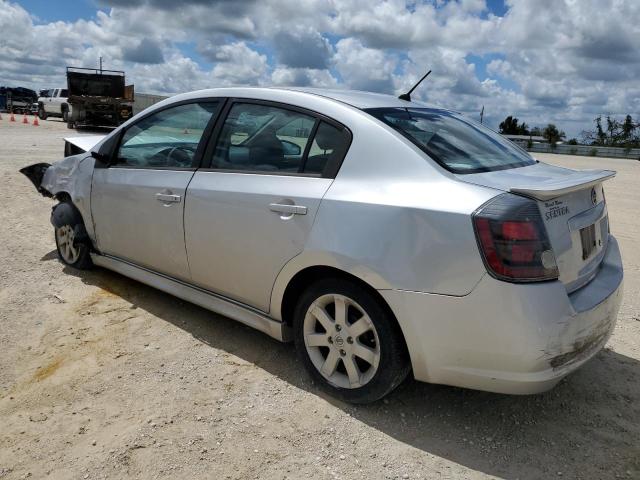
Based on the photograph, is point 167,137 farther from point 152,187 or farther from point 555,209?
point 555,209

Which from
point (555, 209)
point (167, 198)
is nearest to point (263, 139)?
point (167, 198)

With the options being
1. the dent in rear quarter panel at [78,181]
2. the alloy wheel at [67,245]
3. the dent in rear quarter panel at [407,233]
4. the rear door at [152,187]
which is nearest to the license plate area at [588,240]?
the dent in rear quarter panel at [407,233]

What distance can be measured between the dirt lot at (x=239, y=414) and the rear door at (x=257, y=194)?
0.52 m

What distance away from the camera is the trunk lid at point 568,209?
2471 millimetres

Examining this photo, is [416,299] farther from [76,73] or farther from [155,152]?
[76,73]

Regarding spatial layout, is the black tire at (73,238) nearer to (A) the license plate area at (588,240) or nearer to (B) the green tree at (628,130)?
(A) the license plate area at (588,240)

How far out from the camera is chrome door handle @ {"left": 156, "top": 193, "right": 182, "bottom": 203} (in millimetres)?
3572

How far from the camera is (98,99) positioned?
22.4 m

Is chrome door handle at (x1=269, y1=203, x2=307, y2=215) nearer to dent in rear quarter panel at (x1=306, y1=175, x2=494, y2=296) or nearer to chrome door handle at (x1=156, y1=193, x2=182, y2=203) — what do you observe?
dent in rear quarter panel at (x1=306, y1=175, x2=494, y2=296)

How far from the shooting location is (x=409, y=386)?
10.5ft

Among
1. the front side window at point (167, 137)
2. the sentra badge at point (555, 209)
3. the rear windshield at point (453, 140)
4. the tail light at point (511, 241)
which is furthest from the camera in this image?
the front side window at point (167, 137)

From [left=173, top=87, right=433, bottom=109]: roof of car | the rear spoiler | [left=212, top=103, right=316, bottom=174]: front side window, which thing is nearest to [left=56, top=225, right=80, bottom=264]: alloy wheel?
[left=173, top=87, right=433, bottom=109]: roof of car

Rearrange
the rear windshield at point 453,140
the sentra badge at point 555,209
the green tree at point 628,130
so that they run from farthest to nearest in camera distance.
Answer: the green tree at point 628,130, the rear windshield at point 453,140, the sentra badge at point 555,209

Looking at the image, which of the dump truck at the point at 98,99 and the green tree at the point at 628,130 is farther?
the green tree at the point at 628,130
